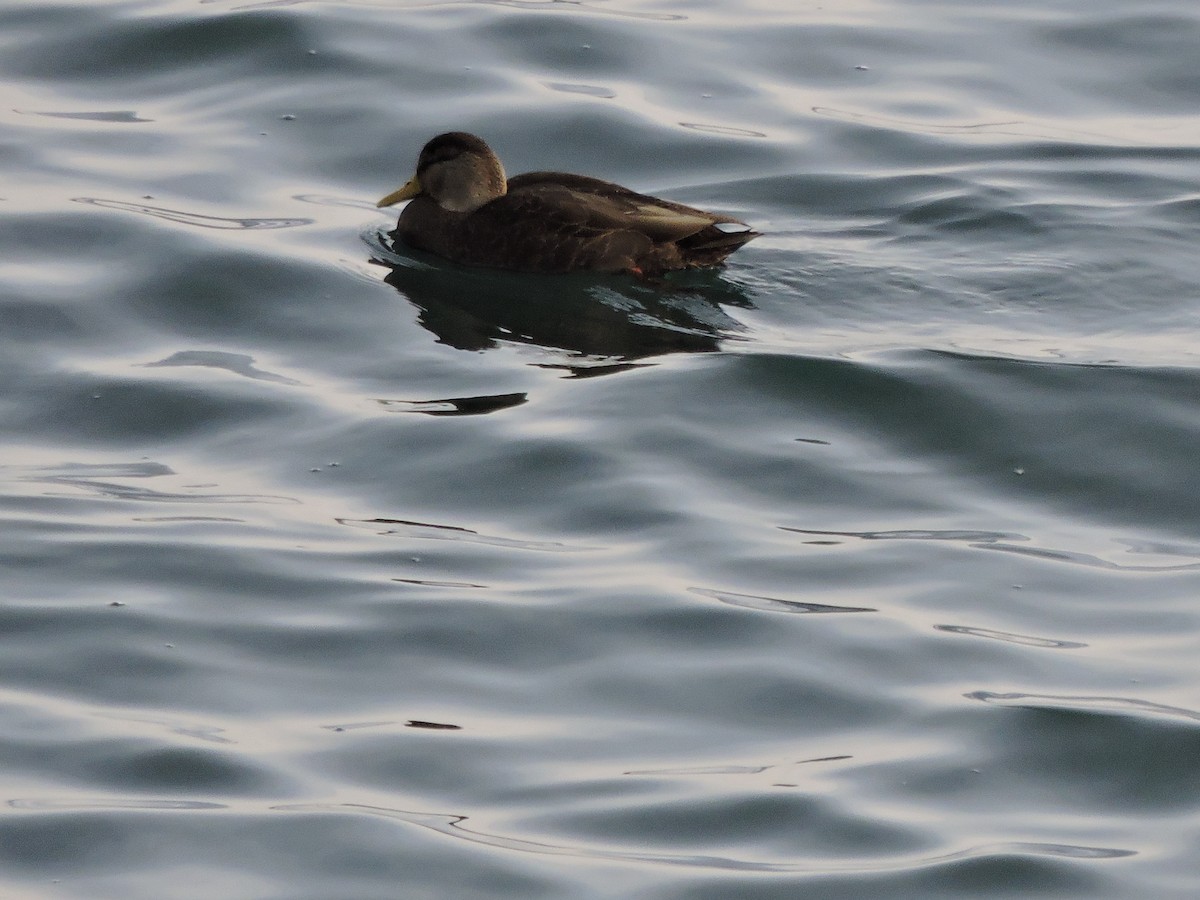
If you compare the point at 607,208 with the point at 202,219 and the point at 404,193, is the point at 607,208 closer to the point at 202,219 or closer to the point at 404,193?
the point at 404,193

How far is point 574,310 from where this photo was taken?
10109 millimetres

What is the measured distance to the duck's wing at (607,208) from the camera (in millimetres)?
10297

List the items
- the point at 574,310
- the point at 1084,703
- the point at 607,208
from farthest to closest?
the point at 607,208 < the point at 574,310 < the point at 1084,703

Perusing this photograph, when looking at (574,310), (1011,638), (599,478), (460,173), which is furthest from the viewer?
(460,173)

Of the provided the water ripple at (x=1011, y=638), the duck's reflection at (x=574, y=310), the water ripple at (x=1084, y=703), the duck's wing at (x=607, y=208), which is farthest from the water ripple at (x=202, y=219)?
the water ripple at (x=1084, y=703)

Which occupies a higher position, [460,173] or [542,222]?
[460,173]

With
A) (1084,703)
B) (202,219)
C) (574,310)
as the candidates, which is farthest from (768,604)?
(202,219)

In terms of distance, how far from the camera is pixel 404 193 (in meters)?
11.1

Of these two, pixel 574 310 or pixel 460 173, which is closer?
pixel 574 310

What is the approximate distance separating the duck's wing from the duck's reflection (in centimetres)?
25

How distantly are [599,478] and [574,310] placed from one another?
2.12 m

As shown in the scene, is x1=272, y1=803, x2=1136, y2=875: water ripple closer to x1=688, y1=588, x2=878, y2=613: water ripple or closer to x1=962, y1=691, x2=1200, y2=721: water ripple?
x1=962, y1=691, x2=1200, y2=721: water ripple

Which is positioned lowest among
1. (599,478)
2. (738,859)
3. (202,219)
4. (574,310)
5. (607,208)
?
(738,859)

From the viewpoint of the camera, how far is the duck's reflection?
376 inches
